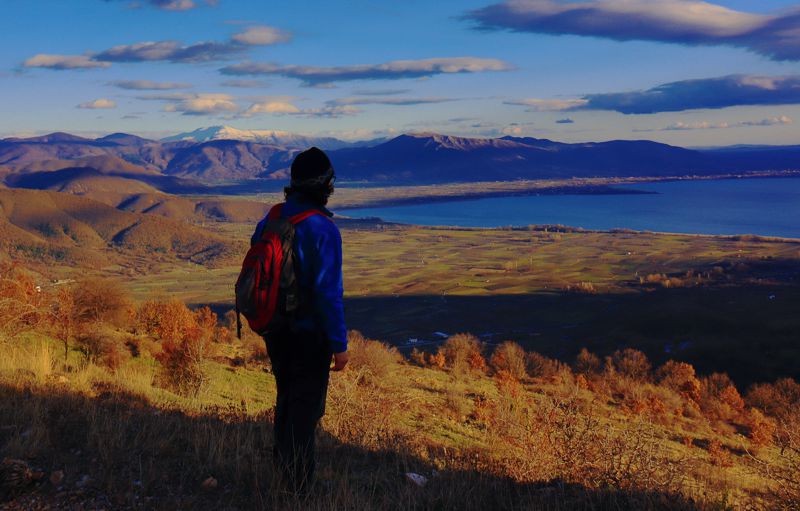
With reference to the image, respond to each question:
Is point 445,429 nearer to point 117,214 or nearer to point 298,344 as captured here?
point 298,344

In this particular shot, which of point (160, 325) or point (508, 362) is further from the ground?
point (160, 325)

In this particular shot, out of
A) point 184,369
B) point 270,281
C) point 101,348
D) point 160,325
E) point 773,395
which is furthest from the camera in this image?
point 773,395

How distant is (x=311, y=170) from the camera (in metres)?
4.25

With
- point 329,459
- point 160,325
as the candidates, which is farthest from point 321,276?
point 160,325

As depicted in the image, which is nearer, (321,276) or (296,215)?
(321,276)

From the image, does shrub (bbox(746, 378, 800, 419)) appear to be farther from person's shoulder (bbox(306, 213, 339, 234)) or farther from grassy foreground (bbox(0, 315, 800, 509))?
person's shoulder (bbox(306, 213, 339, 234))

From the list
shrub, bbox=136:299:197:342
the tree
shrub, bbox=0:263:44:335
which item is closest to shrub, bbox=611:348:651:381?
shrub, bbox=136:299:197:342

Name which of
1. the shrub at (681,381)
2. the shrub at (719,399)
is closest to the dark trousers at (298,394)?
the shrub at (719,399)

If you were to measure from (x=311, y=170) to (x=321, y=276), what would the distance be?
810 millimetres

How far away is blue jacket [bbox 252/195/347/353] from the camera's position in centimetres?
397

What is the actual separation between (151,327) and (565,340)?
190ft

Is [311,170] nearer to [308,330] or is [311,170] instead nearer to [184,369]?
[308,330]

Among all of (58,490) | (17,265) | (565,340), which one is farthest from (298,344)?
(565,340)

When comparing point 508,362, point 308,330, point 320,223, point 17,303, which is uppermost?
point 320,223
